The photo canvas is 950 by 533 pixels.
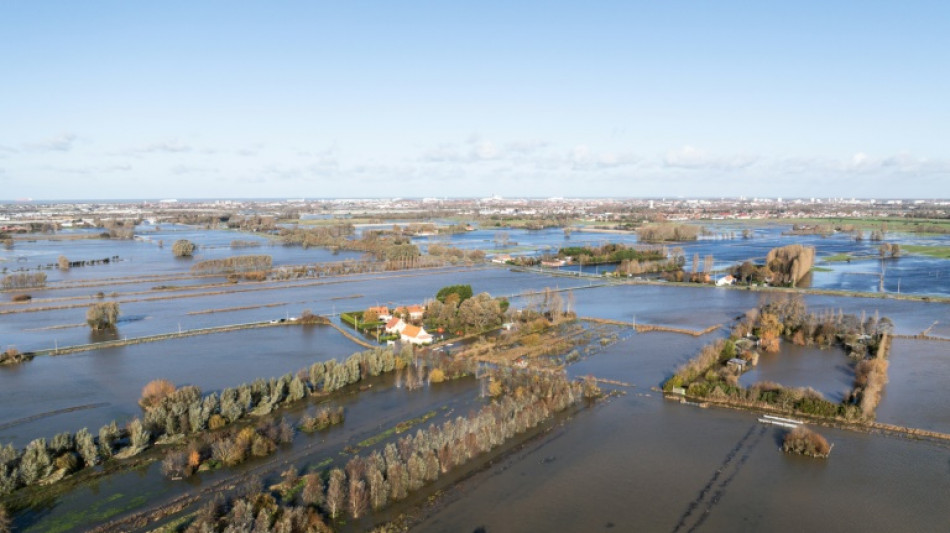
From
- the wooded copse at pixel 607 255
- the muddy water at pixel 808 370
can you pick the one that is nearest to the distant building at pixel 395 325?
Answer: the muddy water at pixel 808 370

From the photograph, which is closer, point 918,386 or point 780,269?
point 918,386

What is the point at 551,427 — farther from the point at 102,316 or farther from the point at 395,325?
the point at 102,316

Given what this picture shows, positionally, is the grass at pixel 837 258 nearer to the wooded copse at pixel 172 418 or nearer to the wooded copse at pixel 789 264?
the wooded copse at pixel 789 264

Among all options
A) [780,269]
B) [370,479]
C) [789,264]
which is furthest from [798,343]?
[370,479]

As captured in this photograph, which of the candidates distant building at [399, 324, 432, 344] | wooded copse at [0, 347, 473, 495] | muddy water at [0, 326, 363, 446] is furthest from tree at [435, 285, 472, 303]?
wooded copse at [0, 347, 473, 495]

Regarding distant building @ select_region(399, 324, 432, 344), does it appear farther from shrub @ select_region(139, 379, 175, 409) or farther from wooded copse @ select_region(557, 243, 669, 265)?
wooded copse @ select_region(557, 243, 669, 265)
